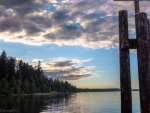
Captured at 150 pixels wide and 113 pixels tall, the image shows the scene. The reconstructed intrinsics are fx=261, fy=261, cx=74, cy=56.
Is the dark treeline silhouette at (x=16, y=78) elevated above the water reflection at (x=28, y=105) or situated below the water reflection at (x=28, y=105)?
above

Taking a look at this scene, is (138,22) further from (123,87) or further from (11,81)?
(11,81)

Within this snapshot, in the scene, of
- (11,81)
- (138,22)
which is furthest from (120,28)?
(11,81)

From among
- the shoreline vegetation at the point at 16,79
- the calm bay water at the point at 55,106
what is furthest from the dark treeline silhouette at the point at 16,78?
the calm bay water at the point at 55,106

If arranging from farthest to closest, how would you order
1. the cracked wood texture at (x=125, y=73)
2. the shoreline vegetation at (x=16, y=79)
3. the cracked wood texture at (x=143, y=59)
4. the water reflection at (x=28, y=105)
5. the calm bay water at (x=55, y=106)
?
1. the shoreline vegetation at (x=16, y=79)
2. the calm bay water at (x=55, y=106)
3. the water reflection at (x=28, y=105)
4. the cracked wood texture at (x=125, y=73)
5. the cracked wood texture at (x=143, y=59)

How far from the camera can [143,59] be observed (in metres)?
9.55

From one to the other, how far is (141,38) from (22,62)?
606ft

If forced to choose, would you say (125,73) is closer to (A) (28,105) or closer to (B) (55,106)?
(A) (28,105)

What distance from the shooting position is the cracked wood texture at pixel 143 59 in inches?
368

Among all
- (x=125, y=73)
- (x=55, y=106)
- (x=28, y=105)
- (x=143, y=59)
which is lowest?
(x=55, y=106)

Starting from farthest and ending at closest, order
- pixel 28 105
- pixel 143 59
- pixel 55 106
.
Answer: pixel 55 106, pixel 28 105, pixel 143 59

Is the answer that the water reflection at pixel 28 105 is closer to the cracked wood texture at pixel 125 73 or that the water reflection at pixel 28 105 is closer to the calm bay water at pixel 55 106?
the calm bay water at pixel 55 106

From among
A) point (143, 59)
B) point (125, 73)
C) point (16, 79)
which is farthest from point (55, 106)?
point (16, 79)

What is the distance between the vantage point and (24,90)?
16288cm

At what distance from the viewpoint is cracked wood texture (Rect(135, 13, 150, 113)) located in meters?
9.35
